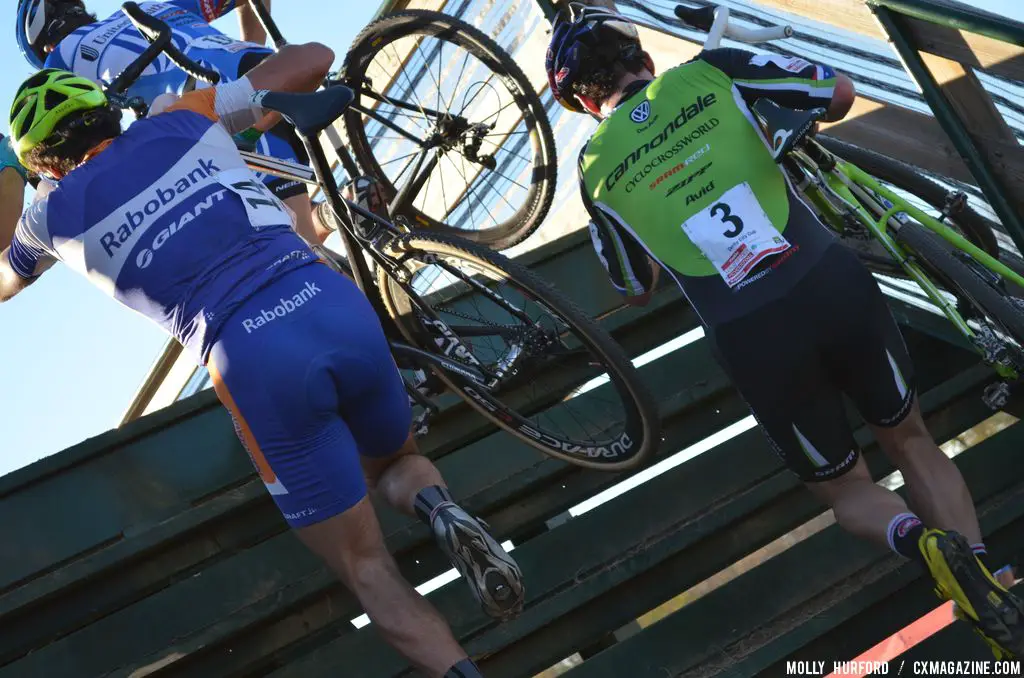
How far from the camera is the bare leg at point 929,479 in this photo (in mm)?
3527

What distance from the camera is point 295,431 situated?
3.27 meters

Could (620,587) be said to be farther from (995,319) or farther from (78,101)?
(78,101)

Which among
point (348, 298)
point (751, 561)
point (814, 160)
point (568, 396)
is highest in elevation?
point (348, 298)

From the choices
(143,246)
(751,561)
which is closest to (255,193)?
(143,246)

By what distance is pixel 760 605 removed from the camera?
389 centimetres

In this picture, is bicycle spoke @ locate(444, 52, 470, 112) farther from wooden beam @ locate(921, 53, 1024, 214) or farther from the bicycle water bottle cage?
wooden beam @ locate(921, 53, 1024, 214)

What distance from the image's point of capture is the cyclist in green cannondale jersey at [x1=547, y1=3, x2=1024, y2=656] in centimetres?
339

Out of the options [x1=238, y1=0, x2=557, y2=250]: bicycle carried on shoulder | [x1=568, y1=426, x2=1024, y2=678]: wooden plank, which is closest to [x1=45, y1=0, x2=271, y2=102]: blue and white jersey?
[x1=238, y1=0, x2=557, y2=250]: bicycle carried on shoulder

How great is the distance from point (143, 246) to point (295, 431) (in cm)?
69

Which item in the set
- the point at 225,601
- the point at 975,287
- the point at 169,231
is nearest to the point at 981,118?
the point at 975,287

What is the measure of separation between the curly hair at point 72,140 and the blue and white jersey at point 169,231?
3.0 inches

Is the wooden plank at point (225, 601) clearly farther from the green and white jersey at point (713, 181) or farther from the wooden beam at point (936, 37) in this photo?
the wooden beam at point (936, 37)

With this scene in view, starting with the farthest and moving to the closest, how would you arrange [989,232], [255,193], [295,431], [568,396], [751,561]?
[751,561] → [568,396] → [989,232] → [255,193] → [295,431]

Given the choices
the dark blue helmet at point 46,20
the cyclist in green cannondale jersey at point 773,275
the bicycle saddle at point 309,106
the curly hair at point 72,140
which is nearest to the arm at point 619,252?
the cyclist in green cannondale jersey at point 773,275
